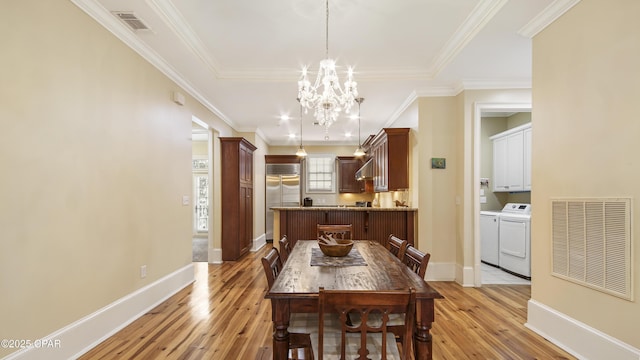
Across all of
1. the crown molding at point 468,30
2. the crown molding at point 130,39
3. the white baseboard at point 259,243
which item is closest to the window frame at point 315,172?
the white baseboard at point 259,243

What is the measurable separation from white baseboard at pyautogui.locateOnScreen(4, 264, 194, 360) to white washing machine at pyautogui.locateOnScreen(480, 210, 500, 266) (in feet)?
16.4

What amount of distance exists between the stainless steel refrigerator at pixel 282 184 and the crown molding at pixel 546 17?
244 inches

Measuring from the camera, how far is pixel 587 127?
222 centimetres

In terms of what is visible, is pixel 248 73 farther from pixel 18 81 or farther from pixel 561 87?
pixel 561 87

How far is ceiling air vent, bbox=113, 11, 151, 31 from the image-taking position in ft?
8.50

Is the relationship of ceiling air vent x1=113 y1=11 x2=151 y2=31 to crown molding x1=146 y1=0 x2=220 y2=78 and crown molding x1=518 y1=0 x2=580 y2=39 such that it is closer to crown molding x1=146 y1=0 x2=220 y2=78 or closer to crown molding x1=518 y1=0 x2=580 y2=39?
crown molding x1=146 y1=0 x2=220 y2=78

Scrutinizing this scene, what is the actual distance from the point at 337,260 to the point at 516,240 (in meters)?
3.62

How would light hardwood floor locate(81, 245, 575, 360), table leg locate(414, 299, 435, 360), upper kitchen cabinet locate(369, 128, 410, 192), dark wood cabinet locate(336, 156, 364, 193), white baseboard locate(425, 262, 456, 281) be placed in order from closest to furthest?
table leg locate(414, 299, 435, 360)
light hardwood floor locate(81, 245, 575, 360)
white baseboard locate(425, 262, 456, 281)
upper kitchen cabinet locate(369, 128, 410, 192)
dark wood cabinet locate(336, 156, 364, 193)

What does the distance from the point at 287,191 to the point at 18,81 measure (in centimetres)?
662

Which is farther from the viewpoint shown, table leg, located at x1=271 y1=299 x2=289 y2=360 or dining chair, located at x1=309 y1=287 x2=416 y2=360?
table leg, located at x1=271 y1=299 x2=289 y2=360

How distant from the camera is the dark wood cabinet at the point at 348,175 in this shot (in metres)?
8.70

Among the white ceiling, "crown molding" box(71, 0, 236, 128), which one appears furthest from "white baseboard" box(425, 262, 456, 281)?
"crown molding" box(71, 0, 236, 128)

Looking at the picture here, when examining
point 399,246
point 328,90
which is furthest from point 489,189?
point 328,90

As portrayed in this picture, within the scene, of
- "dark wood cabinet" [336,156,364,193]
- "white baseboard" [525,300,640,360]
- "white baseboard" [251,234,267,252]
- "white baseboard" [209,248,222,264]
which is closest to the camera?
"white baseboard" [525,300,640,360]
